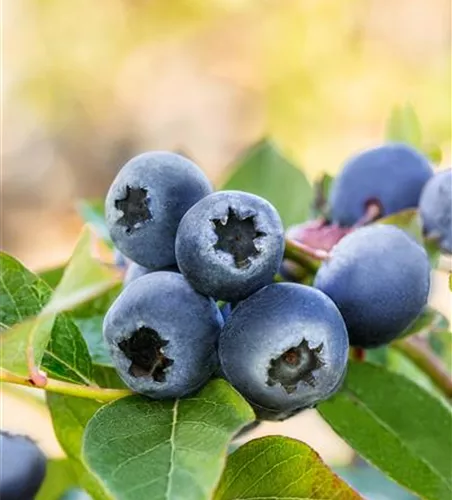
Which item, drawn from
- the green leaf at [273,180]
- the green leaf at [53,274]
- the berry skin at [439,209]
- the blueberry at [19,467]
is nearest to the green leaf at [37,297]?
the blueberry at [19,467]

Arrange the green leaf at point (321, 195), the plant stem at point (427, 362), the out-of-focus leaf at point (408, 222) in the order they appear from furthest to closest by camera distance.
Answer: the green leaf at point (321, 195)
the plant stem at point (427, 362)
the out-of-focus leaf at point (408, 222)

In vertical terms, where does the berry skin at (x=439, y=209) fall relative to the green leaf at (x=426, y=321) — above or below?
above

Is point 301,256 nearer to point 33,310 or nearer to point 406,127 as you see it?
point 33,310

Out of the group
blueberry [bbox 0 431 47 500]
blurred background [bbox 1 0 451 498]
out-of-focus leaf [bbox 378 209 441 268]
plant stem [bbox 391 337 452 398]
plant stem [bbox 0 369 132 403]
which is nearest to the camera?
plant stem [bbox 0 369 132 403]

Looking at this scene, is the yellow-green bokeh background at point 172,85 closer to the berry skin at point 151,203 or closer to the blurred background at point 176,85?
the blurred background at point 176,85

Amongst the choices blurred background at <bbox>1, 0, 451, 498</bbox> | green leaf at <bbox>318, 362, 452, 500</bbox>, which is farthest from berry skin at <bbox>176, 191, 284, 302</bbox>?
blurred background at <bbox>1, 0, 451, 498</bbox>

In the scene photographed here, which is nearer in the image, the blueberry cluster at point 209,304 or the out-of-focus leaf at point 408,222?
the blueberry cluster at point 209,304

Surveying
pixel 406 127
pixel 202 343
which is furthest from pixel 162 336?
pixel 406 127

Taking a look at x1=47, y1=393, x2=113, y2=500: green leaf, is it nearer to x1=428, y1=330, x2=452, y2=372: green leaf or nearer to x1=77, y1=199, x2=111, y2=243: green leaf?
x1=77, y1=199, x2=111, y2=243: green leaf
